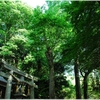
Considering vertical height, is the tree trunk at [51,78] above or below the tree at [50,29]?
below

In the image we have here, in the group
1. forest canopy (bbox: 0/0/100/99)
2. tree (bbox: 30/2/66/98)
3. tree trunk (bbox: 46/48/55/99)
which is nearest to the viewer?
forest canopy (bbox: 0/0/100/99)

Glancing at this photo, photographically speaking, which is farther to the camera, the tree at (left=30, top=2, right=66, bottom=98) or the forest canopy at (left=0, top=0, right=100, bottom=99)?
the tree at (left=30, top=2, right=66, bottom=98)

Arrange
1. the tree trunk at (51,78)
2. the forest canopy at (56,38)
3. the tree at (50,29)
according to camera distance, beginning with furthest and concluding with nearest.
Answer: the tree at (50,29) < the tree trunk at (51,78) < the forest canopy at (56,38)

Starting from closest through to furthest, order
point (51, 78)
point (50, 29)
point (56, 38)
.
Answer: point (51, 78) < point (50, 29) < point (56, 38)

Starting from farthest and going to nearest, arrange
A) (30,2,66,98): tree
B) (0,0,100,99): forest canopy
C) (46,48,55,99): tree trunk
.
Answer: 1. (30,2,66,98): tree
2. (46,48,55,99): tree trunk
3. (0,0,100,99): forest canopy

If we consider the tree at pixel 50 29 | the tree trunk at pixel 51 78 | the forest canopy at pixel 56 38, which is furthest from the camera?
the tree at pixel 50 29

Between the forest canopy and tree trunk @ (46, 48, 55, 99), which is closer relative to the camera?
the forest canopy

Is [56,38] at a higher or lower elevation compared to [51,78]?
higher

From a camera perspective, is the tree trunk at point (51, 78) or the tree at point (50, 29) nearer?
the tree trunk at point (51, 78)

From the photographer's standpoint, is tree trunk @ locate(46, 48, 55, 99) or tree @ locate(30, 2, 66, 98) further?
tree @ locate(30, 2, 66, 98)

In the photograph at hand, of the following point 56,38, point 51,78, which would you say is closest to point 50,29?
point 56,38

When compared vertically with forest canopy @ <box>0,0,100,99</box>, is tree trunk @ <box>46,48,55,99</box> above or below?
below

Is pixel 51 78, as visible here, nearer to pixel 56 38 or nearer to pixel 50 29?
pixel 56 38

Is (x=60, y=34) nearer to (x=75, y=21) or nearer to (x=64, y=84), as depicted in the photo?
(x=75, y=21)
